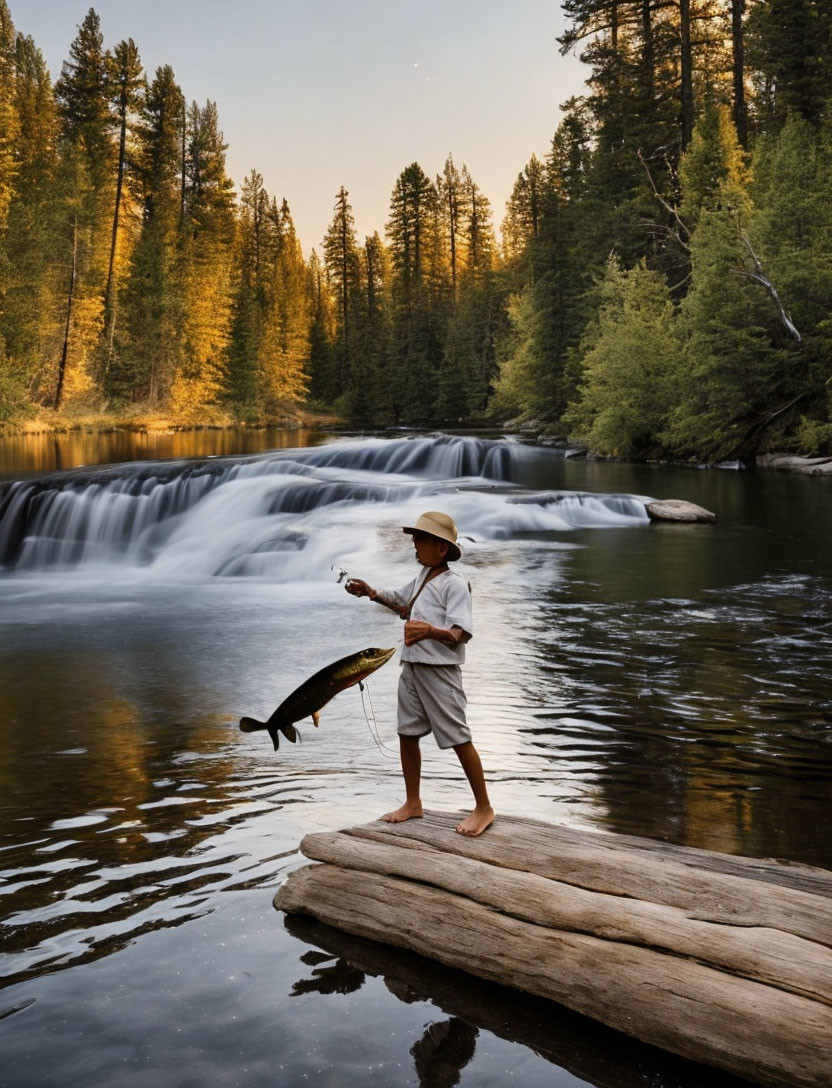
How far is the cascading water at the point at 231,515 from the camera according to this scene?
18.2m

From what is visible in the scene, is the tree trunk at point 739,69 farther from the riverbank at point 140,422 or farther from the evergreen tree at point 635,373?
the riverbank at point 140,422

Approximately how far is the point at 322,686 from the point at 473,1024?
57.1 inches

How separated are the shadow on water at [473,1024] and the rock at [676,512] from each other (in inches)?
666

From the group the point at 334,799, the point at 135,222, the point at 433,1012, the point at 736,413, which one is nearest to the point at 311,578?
the point at 334,799

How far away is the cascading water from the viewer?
18.2 meters

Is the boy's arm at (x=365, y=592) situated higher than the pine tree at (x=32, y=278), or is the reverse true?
the pine tree at (x=32, y=278)

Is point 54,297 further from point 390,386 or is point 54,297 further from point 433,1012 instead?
point 433,1012

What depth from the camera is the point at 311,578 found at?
651 inches

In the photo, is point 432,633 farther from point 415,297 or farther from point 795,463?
point 415,297

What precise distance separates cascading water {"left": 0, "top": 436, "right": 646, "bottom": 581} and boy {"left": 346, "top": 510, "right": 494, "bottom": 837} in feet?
38.9

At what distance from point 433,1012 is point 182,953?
1.12 meters

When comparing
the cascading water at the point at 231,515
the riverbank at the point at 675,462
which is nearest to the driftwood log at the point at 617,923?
the cascading water at the point at 231,515

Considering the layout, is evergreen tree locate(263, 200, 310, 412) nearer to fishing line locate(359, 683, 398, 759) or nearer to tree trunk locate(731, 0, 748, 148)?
tree trunk locate(731, 0, 748, 148)

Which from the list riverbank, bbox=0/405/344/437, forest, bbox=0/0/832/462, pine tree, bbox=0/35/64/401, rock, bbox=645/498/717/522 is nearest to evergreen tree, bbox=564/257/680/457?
forest, bbox=0/0/832/462
